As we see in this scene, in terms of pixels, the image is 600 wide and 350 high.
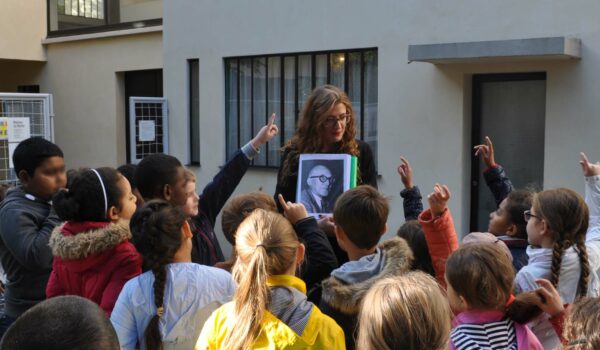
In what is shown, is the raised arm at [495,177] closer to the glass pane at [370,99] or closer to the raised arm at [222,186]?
the raised arm at [222,186]

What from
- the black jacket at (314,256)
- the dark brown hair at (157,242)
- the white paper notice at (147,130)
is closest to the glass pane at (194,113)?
the white paper notice at (147,130)

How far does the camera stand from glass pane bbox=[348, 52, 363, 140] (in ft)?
26.9

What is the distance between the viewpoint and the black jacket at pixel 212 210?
3.32 m

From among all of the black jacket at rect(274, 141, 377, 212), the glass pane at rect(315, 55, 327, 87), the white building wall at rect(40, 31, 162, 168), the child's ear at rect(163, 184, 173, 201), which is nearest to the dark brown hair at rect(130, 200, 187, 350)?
the child's ear at rect(163, 184, 173, 201)

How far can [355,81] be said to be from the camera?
8258 millimetres

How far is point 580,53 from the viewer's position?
6270 millimetres

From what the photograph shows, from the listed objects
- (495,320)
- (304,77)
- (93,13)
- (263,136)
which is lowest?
(495,320)

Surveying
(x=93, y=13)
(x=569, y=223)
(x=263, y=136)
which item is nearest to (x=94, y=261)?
(x=263, y=136)

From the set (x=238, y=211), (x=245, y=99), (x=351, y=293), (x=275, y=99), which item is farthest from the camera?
(x=245, y=99)

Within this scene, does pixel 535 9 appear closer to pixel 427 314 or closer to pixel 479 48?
pixel 479 48

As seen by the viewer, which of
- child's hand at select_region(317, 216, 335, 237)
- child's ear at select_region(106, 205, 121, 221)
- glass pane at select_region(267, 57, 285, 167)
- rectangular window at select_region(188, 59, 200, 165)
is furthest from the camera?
rectangular window at select_region(188, 59, 200, 165)

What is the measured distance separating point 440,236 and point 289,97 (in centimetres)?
618

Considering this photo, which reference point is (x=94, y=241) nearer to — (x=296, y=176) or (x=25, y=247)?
(x=25, y=247)

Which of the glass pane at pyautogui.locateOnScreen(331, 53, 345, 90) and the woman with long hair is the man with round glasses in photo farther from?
the glass pane at pyautogui.locateOnScreen(331, 53, 345, 90)
